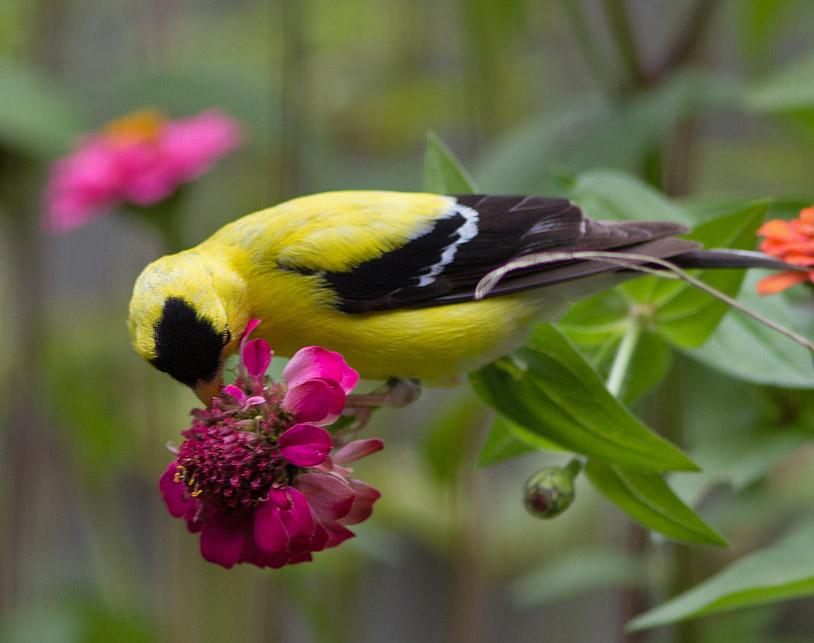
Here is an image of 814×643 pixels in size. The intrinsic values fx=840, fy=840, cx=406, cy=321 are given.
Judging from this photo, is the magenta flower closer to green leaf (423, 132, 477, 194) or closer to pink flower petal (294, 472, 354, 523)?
pink flower petal (294, 472, 354, 523)

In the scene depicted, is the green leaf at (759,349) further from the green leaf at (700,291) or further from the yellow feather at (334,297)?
the yellow feather at (334,297)

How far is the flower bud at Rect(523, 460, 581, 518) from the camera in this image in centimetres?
78

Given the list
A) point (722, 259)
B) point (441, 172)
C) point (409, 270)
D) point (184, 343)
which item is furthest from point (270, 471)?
point (722, 259)

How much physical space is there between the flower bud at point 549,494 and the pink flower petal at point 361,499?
164mm

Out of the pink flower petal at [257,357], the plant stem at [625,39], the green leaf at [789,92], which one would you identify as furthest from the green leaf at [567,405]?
the plant stem at [625,39]

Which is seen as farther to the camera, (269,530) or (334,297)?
(334,297)

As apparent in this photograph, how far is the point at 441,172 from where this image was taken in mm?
906

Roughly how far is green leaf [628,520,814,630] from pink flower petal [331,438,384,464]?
30cm

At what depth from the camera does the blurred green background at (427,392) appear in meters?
1.28

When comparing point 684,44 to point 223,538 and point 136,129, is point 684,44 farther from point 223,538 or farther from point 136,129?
point 223,538

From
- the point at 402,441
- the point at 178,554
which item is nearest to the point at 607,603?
the point at 402,441

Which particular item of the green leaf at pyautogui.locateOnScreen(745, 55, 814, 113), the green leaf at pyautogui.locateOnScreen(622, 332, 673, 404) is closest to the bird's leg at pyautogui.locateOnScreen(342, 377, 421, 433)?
the green leaf at pyautogui.locateOnScreen(622, 332, 673, 404)

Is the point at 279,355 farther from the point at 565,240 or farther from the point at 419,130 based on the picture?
the point at 419,130

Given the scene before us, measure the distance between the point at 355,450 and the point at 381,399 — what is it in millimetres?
131
